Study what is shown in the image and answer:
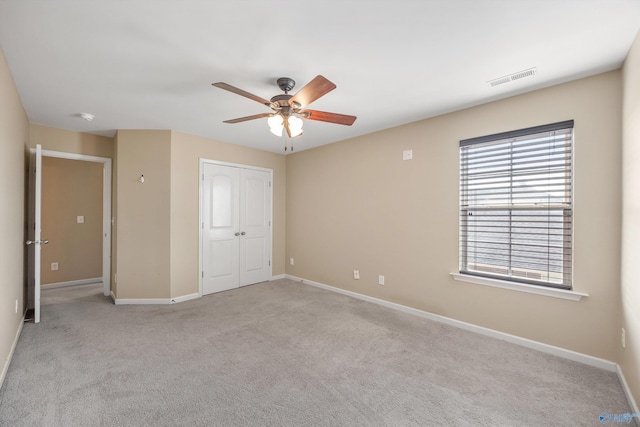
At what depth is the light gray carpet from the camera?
5.91ft

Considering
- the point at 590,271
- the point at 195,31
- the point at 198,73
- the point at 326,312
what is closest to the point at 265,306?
the point at 326,312

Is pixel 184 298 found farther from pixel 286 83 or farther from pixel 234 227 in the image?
pixel 286 83

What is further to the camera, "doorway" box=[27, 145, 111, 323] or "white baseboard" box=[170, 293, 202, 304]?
"white baseboard" box=[170, 293, 202, 304]

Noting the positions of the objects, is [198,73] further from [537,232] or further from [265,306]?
[537,232]

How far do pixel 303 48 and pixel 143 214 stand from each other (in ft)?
10.7

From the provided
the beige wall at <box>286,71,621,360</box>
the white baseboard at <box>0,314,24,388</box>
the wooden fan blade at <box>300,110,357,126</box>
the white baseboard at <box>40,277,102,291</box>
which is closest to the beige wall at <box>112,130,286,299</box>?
the white baseboard at <box>0,314,24,388</box>

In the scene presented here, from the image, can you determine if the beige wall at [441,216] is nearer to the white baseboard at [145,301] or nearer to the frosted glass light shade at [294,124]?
the frosted glass light shade at [294,124]

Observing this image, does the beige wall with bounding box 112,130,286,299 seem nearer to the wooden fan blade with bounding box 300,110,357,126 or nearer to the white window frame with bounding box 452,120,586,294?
the wooden fan blade with bounding box 300,110,357,126

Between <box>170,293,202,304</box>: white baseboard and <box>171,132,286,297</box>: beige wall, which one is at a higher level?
<box>171,132,286,297</box>: beige wall

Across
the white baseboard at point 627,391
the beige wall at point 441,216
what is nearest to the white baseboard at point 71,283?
the beige wall at point 441,216

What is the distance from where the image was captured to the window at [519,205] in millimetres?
2547

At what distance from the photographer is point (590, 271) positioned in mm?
2381

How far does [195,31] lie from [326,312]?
316 cm

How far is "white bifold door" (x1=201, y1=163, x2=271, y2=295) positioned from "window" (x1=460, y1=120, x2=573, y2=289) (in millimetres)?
3303
